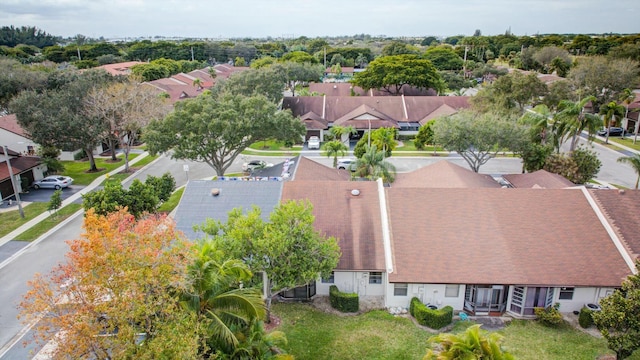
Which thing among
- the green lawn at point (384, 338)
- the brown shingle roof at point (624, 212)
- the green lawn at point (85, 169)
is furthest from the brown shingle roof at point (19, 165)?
the brown shingle roof at point (624, 212)

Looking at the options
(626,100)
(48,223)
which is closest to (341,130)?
(48,223)

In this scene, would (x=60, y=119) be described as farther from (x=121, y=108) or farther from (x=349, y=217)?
(x=349, y=217)

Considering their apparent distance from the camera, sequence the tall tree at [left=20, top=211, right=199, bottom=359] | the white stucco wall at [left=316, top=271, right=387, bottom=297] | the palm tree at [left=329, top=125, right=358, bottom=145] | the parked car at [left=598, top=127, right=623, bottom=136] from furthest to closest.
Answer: the parked car at [left=598, top=127, right=623, bottom=136]
the palm tree at [left=329, top=125, right=358, bottom=145]
the white stucco wall at [left=316, top=271, right=387, bottom=297]
the tall tree at [left=20, top=211, right=199, bottom=359]

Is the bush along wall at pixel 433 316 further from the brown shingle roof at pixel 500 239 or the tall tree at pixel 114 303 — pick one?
the tall tree at pixel 114 303

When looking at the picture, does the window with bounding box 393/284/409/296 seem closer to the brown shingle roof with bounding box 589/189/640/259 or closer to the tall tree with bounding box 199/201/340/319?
the tall tree with bounding box 199/201/340/319

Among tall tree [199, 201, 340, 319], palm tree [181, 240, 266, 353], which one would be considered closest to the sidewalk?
tall tree [199, 201, 340, 319]

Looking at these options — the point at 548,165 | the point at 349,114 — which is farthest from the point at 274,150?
the point at 548,165

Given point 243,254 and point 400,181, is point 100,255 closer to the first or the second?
point 243,254
